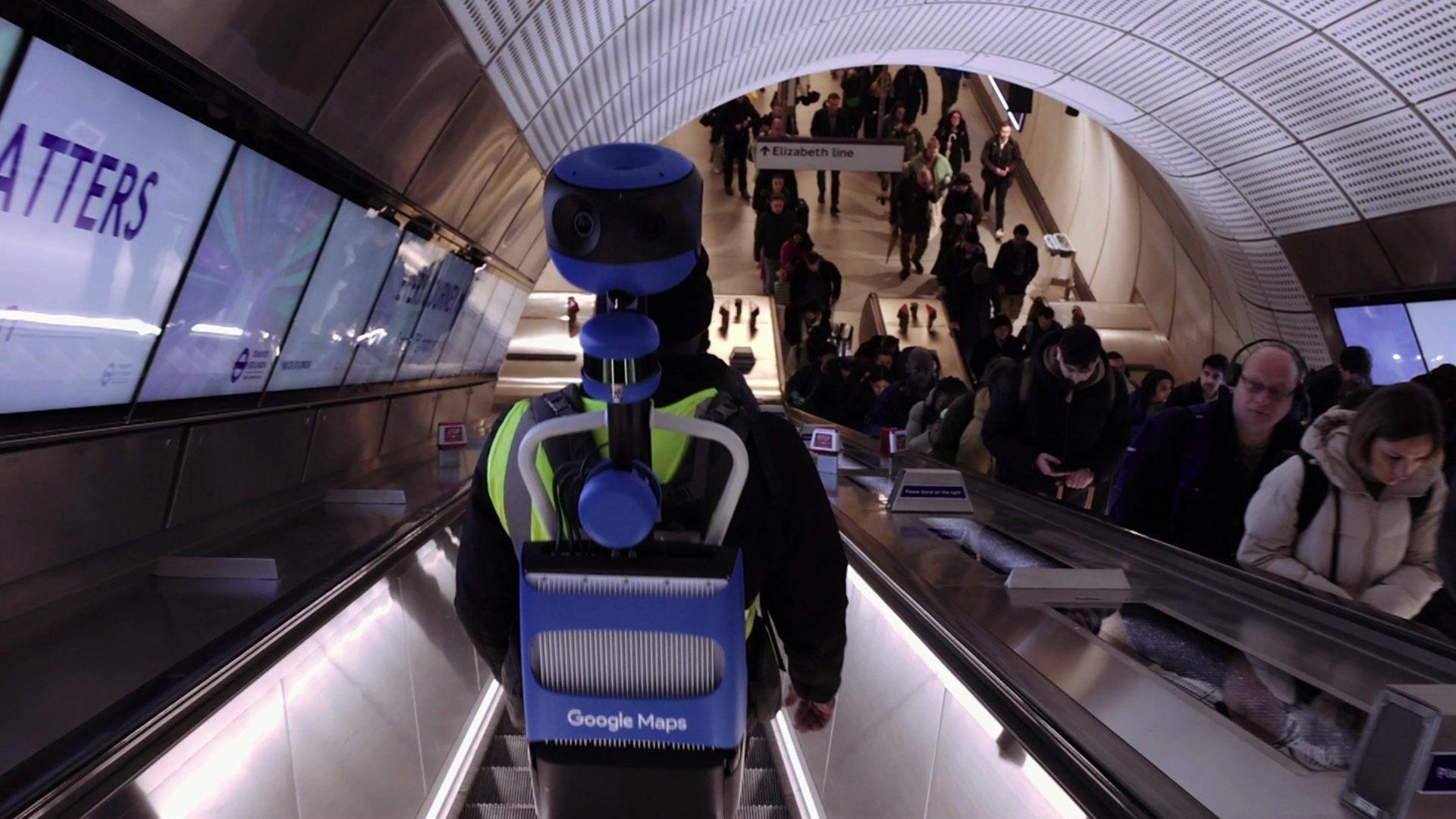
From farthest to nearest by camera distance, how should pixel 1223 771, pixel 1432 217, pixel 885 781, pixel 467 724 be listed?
pixel 1432 217 → pixel 467 724 → pixel 885 781 → pixel 1223 771

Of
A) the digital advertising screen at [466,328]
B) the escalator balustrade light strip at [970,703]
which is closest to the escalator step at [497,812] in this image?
the escalator balustrade light strip at [970,703]

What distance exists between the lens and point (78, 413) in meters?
4.59

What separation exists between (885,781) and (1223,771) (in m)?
1.41

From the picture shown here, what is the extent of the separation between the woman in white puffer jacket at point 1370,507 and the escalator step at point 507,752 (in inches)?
142

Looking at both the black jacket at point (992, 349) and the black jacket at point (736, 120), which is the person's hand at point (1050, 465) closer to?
the black jacket at point (992, 349)

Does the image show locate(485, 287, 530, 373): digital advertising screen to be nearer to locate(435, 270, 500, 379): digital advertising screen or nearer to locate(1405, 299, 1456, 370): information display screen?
locate(435, 270, 500, 379): digital advertising screen

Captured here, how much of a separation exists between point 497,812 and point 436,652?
75 cm

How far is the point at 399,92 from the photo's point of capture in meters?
6.66

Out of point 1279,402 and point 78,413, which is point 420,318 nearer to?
point 78,413

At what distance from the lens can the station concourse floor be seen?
2414 cm

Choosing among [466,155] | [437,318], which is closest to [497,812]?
[466,155]

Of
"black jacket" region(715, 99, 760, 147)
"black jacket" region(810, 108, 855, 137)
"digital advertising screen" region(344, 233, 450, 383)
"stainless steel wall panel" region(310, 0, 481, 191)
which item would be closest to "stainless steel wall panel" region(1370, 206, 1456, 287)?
"stainless steel wall panel" region(310, 0, 481, 191)

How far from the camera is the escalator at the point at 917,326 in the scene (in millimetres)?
20984

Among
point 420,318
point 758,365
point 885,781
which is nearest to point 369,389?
point 420,318
